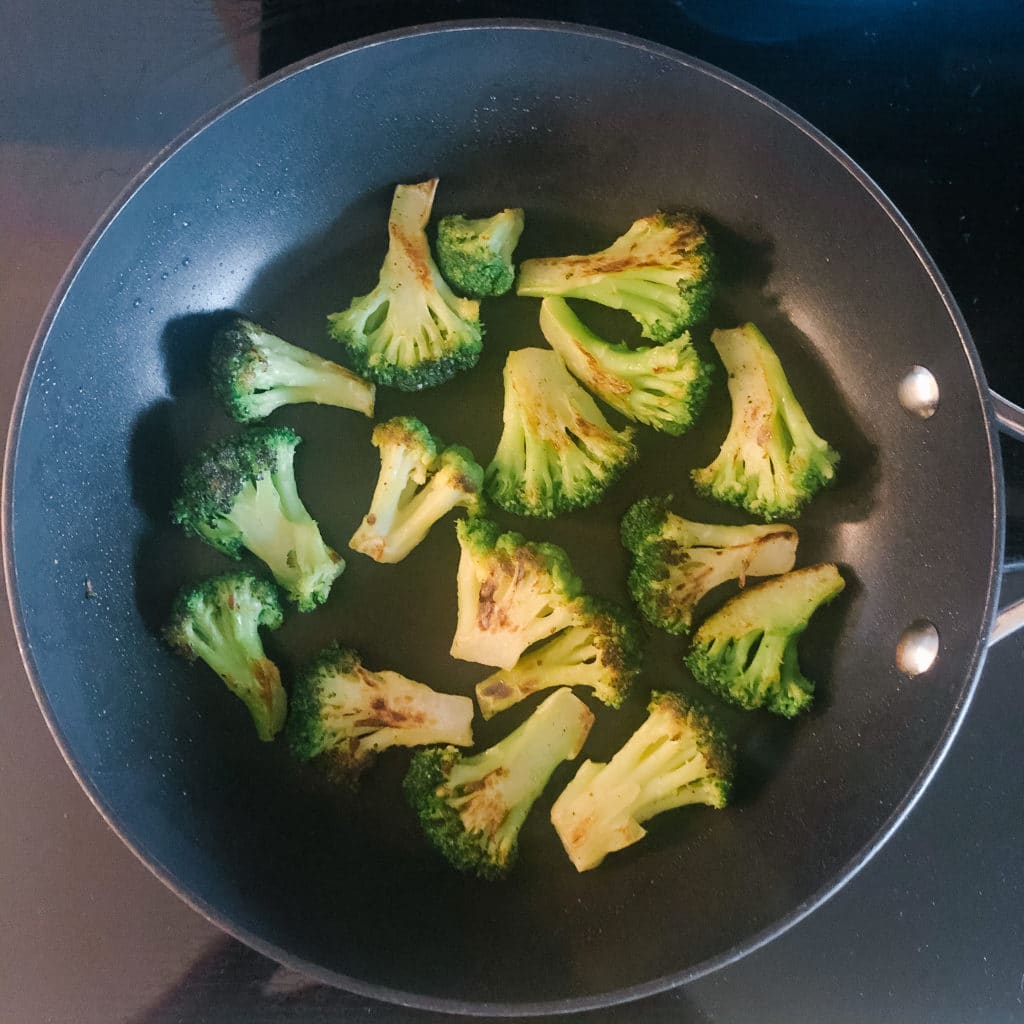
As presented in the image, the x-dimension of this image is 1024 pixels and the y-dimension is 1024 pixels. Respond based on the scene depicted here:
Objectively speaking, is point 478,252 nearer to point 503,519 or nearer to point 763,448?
point 503,519

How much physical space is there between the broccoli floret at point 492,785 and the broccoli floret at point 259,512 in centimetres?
37

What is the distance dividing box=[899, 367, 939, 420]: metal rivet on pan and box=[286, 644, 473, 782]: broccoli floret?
93 centimetres

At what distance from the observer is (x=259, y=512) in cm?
154

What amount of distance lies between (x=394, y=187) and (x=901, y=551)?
44.2 inches

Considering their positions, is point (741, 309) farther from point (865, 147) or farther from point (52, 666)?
point (52, 666)

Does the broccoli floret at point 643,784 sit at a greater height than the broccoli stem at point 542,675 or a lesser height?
lesser

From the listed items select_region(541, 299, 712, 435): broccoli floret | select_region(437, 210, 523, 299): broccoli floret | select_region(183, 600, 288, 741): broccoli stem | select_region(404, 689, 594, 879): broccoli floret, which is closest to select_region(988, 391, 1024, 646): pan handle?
select_region(541, 299, 712, 435): broccoli floret

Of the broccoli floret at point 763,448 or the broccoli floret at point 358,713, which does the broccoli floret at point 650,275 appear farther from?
the broccoli floret at point 358,713

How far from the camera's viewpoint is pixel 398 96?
4.99 feet

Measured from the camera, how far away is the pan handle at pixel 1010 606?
1.38m

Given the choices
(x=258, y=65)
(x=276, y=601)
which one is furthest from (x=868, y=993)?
(x=258, y=65)

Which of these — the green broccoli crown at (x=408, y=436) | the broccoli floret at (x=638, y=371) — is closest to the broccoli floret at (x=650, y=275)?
the broccoli floret at (x=638, y=371)

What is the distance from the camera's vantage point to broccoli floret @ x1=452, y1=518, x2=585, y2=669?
1.50m

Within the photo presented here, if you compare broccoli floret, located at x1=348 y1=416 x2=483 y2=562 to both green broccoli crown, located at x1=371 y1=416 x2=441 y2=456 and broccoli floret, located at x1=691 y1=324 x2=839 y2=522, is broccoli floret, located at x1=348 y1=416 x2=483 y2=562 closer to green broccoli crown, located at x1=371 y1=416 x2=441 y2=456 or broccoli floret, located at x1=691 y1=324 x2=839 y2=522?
green broccoli crown, located at x1=371 y1=416 x2=441 y2=456
